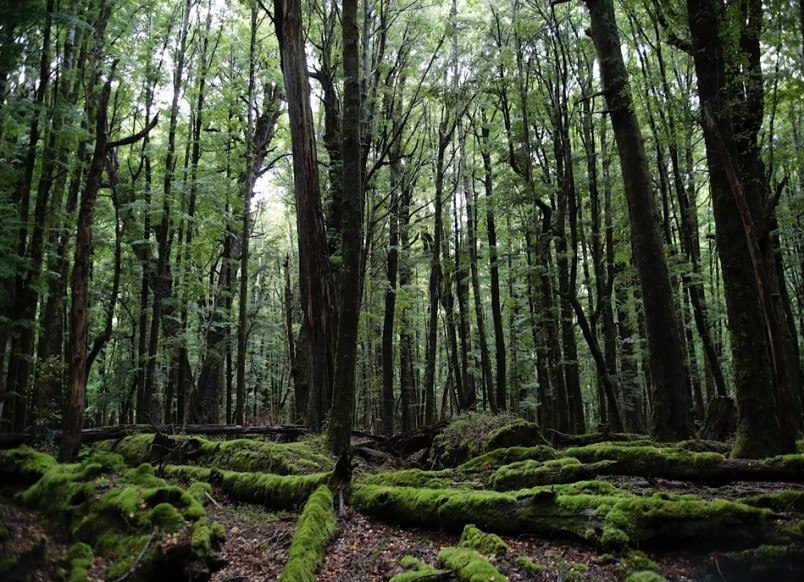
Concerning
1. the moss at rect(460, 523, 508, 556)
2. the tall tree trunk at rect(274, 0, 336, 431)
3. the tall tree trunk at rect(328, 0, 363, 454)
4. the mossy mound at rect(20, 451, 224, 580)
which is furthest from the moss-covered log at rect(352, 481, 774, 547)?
the tall tree trunk at rect(274, 0, 336, 431)

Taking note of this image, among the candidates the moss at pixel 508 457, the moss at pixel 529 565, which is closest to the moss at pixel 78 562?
the moss at pixel 529 565

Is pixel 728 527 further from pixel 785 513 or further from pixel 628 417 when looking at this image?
pixel 628 417

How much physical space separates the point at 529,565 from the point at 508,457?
358cm

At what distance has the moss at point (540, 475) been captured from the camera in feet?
21.2

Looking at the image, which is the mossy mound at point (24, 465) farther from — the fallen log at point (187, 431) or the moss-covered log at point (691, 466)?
the moss-covered log at point (691, 466)

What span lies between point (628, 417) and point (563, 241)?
9.63 m

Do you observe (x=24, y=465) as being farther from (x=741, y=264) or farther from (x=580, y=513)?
(x=741, y=264)

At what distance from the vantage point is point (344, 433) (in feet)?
28.1

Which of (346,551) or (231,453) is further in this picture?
(231,453)

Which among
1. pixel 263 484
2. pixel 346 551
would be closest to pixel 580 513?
pixel 346 551

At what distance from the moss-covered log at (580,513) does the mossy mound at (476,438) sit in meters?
2.64

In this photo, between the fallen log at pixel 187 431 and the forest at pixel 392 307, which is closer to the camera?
the forest at pixel 392 307

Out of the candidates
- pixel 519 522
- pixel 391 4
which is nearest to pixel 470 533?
pixel 519 522

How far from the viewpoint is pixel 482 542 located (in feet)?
16.4
